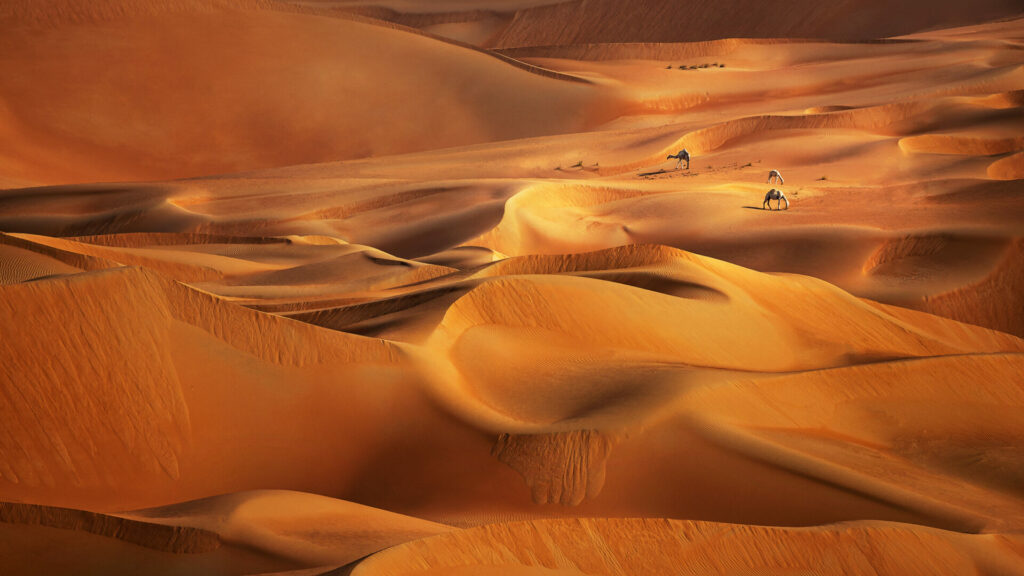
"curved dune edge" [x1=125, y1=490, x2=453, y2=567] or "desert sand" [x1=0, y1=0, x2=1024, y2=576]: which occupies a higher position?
"desert sand" [x1=0, y1=0, x2=1024, y2=576]

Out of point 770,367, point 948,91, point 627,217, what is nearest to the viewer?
point 770,367

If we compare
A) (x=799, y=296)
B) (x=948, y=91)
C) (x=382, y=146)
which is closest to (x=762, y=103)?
(x=948, y=91)

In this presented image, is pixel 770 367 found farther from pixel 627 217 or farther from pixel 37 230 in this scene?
pixel 37 230

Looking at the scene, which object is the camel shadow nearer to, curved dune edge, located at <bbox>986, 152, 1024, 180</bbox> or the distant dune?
curved dune edge, located at <bbox>986, 152, 1024, 180</bbox>

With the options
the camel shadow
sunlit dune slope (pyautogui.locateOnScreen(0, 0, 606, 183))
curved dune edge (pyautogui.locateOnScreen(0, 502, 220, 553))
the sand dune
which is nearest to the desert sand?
curved dune edge (pyautogui.locateOnScreen(0, 502, 220, 553))

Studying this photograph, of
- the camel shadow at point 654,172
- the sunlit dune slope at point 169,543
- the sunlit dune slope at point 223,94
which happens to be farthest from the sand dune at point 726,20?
the sunlit dune slope at point 169,543

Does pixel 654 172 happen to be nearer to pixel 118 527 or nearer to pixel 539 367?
pixel 539 367

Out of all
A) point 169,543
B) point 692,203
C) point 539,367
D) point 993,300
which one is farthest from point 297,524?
point 692,203
